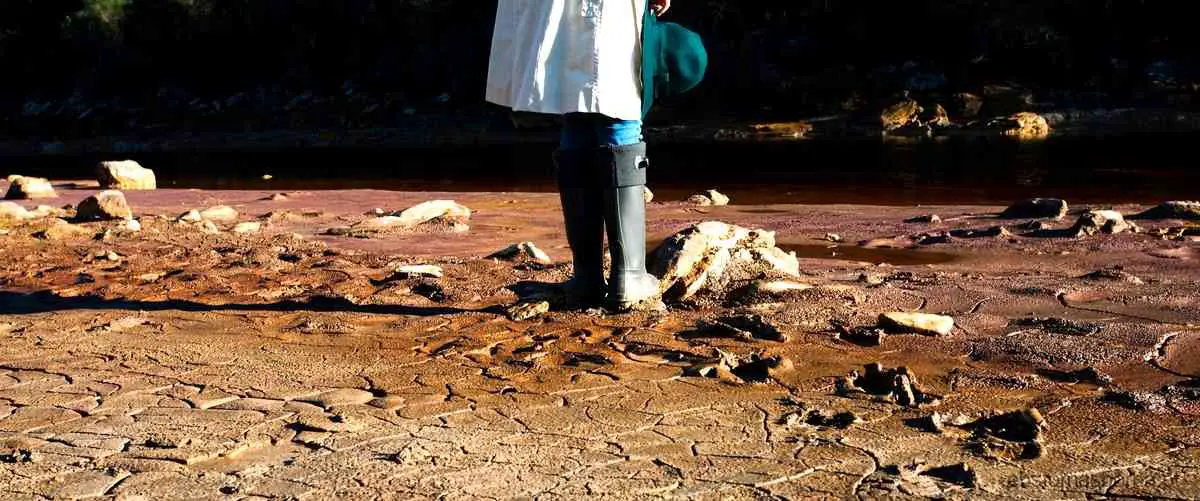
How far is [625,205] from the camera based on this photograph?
390cm

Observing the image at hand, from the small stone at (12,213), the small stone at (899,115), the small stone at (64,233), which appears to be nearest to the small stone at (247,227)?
the small stone at (64,233)

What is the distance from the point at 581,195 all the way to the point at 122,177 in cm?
1109

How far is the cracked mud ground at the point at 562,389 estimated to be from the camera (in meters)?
2.40

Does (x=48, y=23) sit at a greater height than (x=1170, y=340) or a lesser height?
greater

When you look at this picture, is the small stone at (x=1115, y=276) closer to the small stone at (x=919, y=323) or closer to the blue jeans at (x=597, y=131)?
the small stone at (x=919, y=323)

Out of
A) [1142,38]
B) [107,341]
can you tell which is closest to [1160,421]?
[107,341]

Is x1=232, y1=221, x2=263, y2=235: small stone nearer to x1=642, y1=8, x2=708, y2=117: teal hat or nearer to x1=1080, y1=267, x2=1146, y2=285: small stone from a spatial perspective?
x1=642, y1=8, x2=708, y2=117: teal hat

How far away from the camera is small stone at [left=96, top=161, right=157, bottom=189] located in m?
13.7

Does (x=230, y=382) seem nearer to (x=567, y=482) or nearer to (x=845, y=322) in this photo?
(x=567, y=482)

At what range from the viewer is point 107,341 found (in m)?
3.84

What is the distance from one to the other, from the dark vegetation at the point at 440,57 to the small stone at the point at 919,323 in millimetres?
21814

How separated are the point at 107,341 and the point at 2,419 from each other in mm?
907

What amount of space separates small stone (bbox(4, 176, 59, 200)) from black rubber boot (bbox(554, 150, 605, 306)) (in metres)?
9.33

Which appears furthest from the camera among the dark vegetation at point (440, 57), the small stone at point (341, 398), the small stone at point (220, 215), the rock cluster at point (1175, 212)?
the dark vegetation at point (440, 57)
